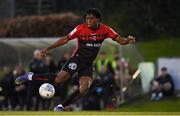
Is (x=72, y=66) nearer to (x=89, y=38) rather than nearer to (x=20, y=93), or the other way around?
(x=89, y=38)

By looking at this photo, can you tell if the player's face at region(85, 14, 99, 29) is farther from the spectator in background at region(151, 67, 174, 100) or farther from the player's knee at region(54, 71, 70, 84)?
the spectator in background at region(151, 67, 174, 100)

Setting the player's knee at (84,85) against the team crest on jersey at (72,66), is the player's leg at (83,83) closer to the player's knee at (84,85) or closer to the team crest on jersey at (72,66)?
the player's knee at (84,85)

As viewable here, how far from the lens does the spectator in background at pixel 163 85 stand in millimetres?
29078

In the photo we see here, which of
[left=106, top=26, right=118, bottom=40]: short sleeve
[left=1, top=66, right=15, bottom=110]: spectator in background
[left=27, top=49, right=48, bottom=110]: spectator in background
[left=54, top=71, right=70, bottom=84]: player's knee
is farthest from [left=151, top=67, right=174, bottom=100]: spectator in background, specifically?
[left=54, top=71, right=70, bottom=84]: player's knee

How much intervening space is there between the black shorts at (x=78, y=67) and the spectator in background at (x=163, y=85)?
8851 millimetres

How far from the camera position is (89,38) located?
20500 mm

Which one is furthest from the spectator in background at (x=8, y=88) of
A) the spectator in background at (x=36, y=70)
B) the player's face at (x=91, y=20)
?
the player's face at (x=91, y=20)

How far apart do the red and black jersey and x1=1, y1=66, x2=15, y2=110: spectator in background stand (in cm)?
873

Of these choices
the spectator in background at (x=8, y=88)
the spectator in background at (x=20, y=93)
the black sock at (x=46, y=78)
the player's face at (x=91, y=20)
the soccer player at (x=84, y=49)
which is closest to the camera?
the player's face at (x=91, y=20)

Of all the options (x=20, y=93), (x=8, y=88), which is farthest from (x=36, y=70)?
(x=8, y=88)

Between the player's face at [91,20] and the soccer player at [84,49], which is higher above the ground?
the player's face at [91,20]

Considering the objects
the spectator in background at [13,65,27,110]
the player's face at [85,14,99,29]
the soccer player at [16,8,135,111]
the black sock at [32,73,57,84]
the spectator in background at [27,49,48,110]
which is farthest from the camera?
the spectator in background at [13,65,27,110]

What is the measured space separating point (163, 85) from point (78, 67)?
903 centimetres

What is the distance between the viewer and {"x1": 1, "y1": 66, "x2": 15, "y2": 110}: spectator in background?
95.3 ft
